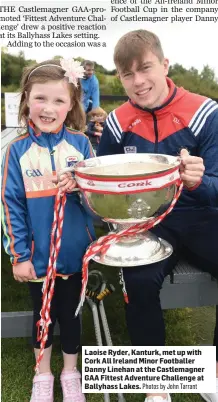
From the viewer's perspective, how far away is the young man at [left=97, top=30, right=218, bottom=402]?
1.02 meters

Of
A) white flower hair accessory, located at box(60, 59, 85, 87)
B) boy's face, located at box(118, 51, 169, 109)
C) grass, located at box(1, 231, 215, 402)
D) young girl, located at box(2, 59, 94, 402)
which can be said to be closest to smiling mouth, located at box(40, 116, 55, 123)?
young girl, located at box(2, 59, 94, 402)

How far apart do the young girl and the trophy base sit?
0.19 m

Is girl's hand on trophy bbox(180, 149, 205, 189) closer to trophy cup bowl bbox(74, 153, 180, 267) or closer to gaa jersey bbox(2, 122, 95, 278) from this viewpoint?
trophy cup bowl bbox(74, 153, 180, 267)

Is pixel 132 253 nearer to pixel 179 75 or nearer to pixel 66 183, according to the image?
pixel 66 183

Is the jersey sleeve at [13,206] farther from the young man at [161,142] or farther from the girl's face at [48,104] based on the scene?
the young man at [161,142]

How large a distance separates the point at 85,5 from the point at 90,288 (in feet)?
2.60

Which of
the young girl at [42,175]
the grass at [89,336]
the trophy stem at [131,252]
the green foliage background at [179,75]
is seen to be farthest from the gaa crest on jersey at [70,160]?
the grass at [89,336]

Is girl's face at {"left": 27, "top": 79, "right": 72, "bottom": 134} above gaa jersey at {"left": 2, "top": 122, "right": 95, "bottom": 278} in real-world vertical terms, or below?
above

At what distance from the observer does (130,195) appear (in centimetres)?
84

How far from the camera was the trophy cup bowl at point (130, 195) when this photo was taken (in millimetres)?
833

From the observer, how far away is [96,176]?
0.85m

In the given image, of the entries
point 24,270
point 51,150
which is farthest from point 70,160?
point 24,270

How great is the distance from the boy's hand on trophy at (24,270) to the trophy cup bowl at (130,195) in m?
0.23

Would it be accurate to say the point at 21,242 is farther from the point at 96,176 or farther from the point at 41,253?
the point at 96,176
